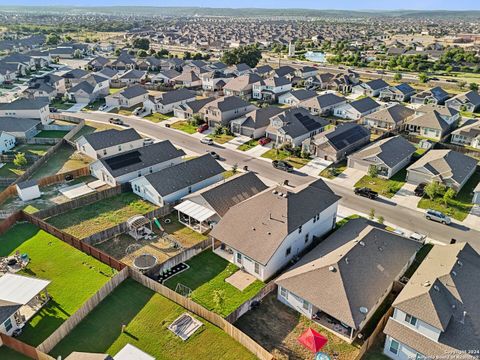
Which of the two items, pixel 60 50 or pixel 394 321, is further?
pixel 60 50

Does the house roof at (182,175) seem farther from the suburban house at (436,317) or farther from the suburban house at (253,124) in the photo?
Result: the suburban house at (436,317)

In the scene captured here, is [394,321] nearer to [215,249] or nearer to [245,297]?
[245,297]

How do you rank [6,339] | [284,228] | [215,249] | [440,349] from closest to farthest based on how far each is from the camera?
[440,349], [6,339], [284,228], [215,249]

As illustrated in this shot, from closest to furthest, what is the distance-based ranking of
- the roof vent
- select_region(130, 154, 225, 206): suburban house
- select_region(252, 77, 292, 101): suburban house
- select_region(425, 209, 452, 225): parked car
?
the roof vent, select_region(425, 209, 452, 225): parked car, select_region(130, 154, 225, 206): suburban house, select_region(252, 77, 292, 101): suburban house

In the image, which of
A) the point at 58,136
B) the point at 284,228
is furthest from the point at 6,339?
the point at 58,136

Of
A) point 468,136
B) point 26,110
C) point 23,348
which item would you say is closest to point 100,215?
point 23,348

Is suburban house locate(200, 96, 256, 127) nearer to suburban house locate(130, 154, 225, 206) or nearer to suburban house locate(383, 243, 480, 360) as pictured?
suburban house locate(130, 154, 225, 206)

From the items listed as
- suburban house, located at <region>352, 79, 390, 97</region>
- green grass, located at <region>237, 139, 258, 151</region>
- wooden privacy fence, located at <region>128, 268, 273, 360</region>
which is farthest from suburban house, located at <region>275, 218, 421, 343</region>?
suburban house, located at <region>352, 79, 390, 97</region>
